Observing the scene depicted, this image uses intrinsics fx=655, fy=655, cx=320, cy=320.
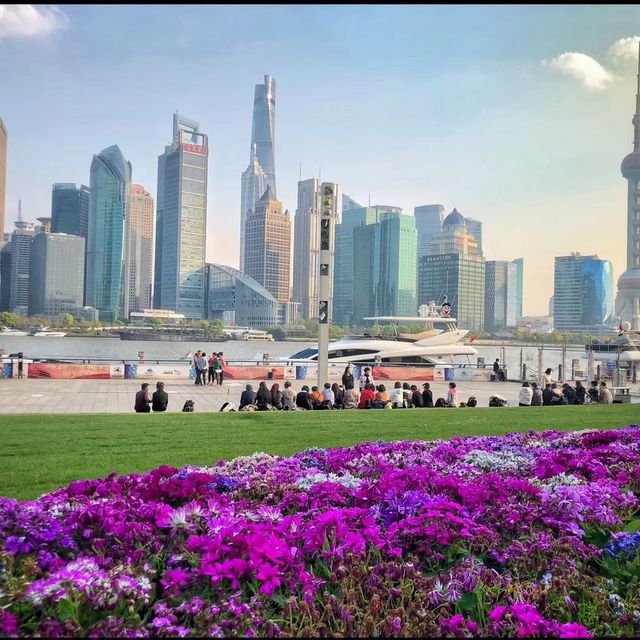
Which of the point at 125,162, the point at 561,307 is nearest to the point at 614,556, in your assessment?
the point at 561,307

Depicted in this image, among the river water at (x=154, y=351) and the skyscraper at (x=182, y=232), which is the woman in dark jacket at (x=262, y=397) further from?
the skyscraper at (x=182, y=232)

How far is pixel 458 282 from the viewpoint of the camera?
127062 mm

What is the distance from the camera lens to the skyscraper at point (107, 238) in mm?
156000

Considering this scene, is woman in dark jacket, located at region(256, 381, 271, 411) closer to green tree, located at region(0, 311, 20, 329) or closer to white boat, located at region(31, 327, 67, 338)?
white boat, located at region(31, 327, 67, 338)

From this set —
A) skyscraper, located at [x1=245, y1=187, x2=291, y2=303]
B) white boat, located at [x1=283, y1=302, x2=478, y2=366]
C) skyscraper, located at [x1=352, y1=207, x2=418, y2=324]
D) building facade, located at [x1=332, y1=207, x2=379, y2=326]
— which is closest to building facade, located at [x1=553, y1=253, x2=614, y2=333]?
skyscraper, located at [x1=352, y1=207, x2=418, y2=324]

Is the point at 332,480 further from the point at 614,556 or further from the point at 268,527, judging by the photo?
the point at 614,556

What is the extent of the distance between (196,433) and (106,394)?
42.0 ft

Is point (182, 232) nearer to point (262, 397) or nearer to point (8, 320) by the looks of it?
point (8, 320)

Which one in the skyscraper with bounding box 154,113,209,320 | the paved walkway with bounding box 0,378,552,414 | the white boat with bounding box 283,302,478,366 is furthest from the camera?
the skyscraper with bounding box 154,113,209,320

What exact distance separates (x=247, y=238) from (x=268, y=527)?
197695 millimetres

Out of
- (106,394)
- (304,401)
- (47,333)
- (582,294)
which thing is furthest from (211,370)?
(582,294)

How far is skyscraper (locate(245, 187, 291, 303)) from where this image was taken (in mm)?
191125

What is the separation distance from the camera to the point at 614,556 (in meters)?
4.07

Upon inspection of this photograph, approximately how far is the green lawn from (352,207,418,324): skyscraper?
145 metres
